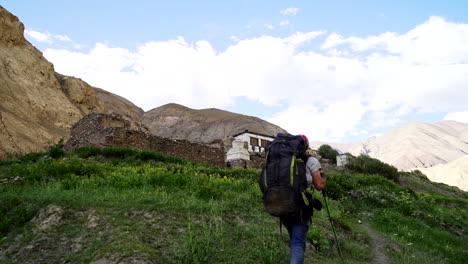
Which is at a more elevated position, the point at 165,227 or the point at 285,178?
the point at 285,178

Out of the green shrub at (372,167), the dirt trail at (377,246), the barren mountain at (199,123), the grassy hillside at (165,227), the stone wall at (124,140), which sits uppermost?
the barren mountain at (199,123)

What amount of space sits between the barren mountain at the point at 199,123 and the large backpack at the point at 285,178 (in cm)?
6944

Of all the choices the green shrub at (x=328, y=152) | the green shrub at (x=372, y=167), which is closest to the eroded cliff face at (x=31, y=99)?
the green shrub at (x=372, y=167)

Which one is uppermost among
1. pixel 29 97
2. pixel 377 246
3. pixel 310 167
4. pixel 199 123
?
pixel 199 123

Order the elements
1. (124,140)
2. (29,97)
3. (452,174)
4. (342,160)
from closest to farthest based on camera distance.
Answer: (124,140) → (29,97) → (342,160) → (452,174)

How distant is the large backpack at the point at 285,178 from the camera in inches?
172

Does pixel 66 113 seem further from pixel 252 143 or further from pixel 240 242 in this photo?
pixel 240 242

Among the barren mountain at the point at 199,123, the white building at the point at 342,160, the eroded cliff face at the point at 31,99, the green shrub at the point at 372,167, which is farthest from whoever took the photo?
the barren mountain at the point at 199,123

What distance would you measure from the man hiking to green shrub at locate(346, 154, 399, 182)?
30.7 meters

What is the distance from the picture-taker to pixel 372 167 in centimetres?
3419

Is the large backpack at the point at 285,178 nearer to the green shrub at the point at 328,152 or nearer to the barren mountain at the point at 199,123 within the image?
the green shrub at the point at 328,152

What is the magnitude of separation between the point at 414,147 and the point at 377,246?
14939cm

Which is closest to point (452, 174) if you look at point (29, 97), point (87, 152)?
point (29, 97)

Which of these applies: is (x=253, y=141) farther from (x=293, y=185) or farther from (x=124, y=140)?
(x=293, y=185)
